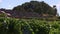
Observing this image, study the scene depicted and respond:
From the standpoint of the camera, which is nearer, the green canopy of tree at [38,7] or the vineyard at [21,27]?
the vineyard at [21,27]

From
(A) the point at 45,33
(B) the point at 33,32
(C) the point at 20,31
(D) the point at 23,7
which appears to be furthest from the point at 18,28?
(D) the point at 23,7

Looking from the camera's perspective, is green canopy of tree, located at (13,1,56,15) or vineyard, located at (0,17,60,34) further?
green canopy of tree, located at (13,1,56,15)

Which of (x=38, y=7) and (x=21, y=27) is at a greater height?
(x=21, y=27)

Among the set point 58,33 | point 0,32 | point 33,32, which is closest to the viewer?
point 0,32

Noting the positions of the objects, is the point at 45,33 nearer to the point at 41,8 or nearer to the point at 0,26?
the point at 0,26

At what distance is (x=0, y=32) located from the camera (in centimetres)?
1605

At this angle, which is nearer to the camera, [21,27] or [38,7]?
[21,27]

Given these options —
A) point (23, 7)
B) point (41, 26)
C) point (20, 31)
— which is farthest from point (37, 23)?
point (23, 7)

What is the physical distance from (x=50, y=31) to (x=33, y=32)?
63.6 inches

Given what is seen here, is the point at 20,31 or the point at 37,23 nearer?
the point at 20,31

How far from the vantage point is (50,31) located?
19.3 meters

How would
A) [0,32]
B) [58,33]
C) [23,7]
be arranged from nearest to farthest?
[0,32]
[58,33]
[23,7]

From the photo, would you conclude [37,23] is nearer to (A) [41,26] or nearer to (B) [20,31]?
(A) [41,26]

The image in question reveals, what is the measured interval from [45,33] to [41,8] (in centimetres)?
4008
